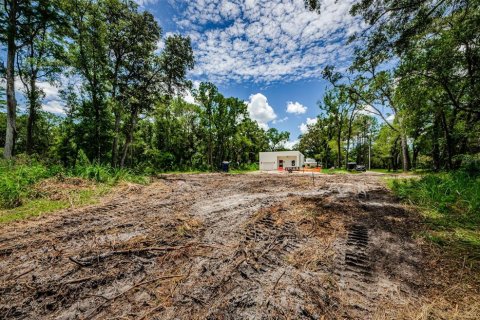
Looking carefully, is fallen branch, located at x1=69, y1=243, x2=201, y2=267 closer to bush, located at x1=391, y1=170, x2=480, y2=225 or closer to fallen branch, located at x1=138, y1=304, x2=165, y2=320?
fallen branch, located at x1=138, y1=304, x2=165, y2=320

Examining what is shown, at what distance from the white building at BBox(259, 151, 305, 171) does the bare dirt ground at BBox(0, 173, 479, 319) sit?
28.5 m

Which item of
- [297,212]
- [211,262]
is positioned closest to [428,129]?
[297,212]

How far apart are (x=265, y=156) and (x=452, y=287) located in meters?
31.4

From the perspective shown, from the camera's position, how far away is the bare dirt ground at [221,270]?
1.67 meters

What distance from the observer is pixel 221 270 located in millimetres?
2221

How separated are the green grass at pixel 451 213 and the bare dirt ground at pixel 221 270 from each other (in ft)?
1.22

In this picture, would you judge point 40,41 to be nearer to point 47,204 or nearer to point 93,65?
point 93,65

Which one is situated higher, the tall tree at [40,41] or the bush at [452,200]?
the tall tree at [40,41]

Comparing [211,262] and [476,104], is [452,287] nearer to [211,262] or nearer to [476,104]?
[211,262]

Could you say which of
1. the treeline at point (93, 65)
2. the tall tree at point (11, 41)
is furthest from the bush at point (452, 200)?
the tall tree at point (11, 41)

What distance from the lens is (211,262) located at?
7.81 feet

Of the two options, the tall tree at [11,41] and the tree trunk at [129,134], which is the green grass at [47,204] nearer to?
the tall tree at [11,41]

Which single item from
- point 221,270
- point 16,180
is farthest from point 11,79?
point 221,270

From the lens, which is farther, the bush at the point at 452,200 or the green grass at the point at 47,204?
the bush at the point at 452,200
